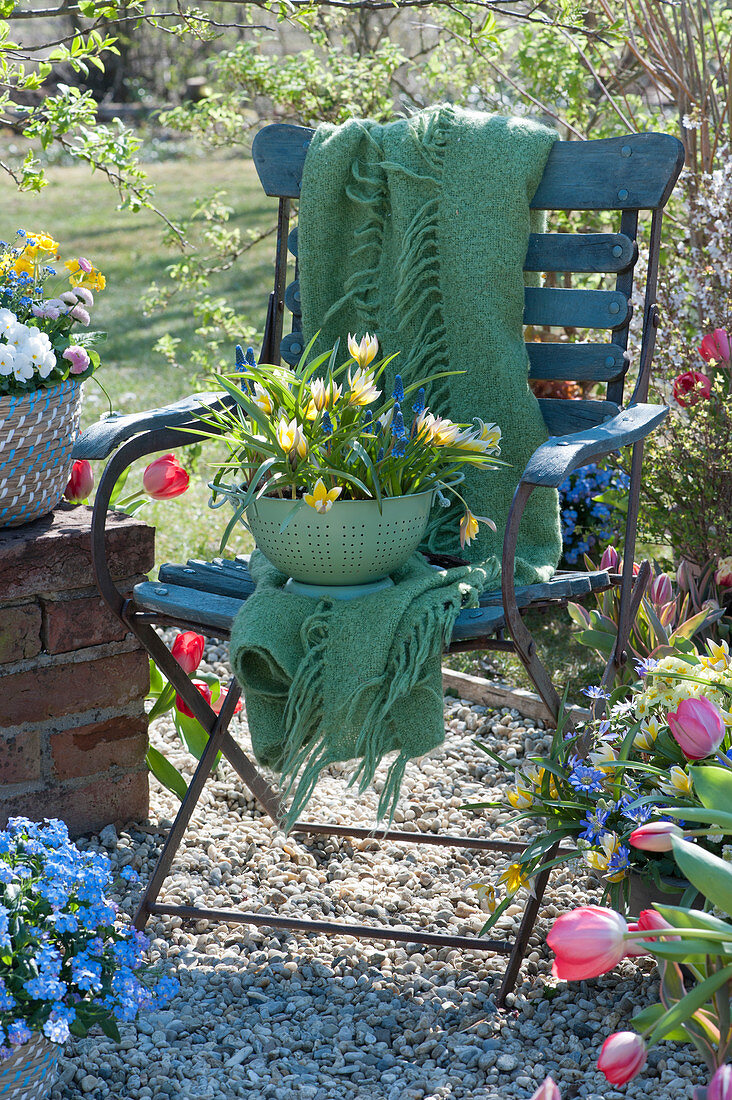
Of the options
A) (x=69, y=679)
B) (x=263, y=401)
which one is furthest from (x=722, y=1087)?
(x=69, y=679)

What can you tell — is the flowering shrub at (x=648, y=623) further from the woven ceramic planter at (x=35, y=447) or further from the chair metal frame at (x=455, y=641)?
the woven ceramic planter at (x=35, y=447)

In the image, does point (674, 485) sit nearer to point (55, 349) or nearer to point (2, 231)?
point (55, 349)

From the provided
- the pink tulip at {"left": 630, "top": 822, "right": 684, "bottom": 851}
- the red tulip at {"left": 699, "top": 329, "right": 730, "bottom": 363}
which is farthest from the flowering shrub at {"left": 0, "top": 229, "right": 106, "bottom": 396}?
the red tulip at {"left": 699, "top": 329, "right": 730, "bottom": 363}

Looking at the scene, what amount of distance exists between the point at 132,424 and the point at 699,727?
3.37ft

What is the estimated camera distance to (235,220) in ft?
29.5

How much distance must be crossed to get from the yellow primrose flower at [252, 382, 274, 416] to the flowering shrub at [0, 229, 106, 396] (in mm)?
429

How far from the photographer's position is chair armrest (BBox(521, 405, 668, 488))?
5.09 ft

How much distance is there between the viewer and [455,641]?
1.66m

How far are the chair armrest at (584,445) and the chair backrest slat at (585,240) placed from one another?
0.68 ft

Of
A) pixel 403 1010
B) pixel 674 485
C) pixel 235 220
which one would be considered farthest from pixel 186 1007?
pixel 235 220

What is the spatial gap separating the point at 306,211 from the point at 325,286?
150 mm

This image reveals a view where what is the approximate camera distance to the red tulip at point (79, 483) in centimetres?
225

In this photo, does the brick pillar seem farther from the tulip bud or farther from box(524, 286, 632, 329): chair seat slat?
the tulip bud

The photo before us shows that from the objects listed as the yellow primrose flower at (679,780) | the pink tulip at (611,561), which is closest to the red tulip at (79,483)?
the pink tulip at (611,561)
